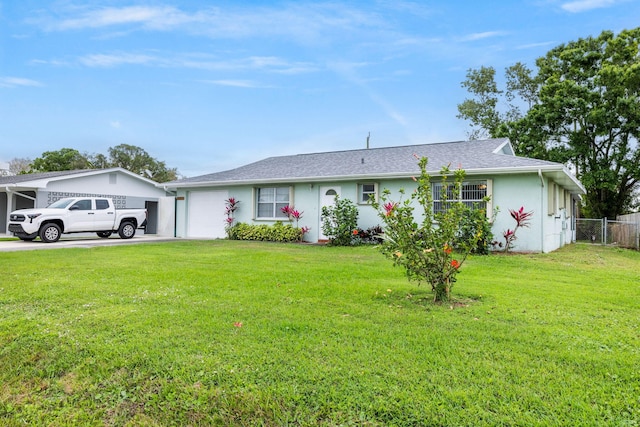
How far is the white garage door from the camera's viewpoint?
670 inches

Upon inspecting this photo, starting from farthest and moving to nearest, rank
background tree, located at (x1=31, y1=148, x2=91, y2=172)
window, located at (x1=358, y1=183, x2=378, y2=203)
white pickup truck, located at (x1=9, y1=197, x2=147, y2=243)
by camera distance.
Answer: background tree, located at (x1=31, y1=148, x2=91, y2=172), window, located at (x1=358, y1=183, x2=378, y2=203), white pickup truck, located at (x1=9, y1=197, x2=147, y2=243)

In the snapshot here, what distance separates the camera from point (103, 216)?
601 inches

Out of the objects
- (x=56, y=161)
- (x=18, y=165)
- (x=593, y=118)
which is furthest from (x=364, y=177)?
(x=18, y=165)

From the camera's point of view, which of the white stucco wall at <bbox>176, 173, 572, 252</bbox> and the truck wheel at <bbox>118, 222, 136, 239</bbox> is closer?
the white stucco wall at <bbox>176, 173, 572, 252</bbox>

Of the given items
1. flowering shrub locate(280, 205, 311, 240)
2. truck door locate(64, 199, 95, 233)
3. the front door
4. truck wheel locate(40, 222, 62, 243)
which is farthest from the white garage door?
truck wheel locate(40, 222, 62, 243)

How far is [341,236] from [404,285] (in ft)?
23.0

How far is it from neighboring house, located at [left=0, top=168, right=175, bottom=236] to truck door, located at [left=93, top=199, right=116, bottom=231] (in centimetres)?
372

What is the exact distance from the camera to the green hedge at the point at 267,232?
47.3 feet

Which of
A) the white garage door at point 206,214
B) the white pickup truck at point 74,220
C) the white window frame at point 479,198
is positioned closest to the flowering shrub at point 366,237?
the white window frame at point 479,198

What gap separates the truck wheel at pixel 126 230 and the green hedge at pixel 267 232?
167 inches

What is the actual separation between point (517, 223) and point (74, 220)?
50.1 feet

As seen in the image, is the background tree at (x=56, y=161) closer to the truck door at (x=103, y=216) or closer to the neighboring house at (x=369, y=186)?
the neighboring house at (x=369, y=186)

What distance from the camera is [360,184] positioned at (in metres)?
13.9

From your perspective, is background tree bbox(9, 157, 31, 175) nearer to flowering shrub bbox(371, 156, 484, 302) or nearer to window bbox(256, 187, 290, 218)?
window bbox(256, 187, 290, 218)
